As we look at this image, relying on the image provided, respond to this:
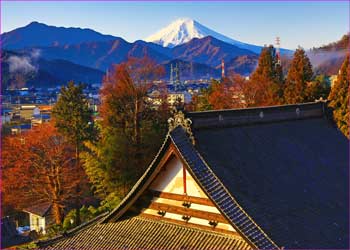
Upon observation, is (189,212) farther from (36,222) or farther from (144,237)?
(36,222)

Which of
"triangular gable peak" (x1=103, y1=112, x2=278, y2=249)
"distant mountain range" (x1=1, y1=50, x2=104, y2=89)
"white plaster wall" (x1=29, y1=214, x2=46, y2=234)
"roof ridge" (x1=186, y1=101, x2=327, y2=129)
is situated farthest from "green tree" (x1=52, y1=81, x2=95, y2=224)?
"distant mountain range" (x1=1, y1=50, x2=104, y2=89)

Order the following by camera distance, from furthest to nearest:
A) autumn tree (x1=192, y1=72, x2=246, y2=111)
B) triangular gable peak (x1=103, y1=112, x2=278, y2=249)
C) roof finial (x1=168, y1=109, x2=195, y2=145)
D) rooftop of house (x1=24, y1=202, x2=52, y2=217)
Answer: autumn tree (x1=192, y1=72, x2=246, y2=111) → rooftop of house (x1=24, y1=202, x2=52, y2=217) → roof finial (x1=168, y1=109, x2=195, y2=145) → triangular gable peak (x1=103, y1=112, x2=278, y2=249)

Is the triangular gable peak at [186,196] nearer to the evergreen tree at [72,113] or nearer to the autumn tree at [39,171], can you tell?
the autumn tree at [39,171]

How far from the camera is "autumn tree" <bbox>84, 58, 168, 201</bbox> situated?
22719 millimetres

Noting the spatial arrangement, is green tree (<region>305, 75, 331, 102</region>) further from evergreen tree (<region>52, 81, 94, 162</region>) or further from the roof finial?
the roof finial

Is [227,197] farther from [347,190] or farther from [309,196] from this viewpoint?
[347,190]

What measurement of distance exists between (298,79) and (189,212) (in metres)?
24.2

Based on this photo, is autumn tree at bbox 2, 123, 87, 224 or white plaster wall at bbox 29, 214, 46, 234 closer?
autumn tree at bbox 2, 123, 87, 224

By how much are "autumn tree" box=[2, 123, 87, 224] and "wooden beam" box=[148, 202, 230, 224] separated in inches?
531

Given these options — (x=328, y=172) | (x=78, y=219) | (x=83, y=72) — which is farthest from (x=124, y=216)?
(x=83, y=72)

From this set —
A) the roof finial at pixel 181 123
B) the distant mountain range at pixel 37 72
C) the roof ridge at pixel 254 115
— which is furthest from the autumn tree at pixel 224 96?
the distant mountain range at pixel 37 72

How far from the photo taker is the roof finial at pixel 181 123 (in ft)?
30.8

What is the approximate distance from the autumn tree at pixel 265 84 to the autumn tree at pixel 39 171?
16.1m

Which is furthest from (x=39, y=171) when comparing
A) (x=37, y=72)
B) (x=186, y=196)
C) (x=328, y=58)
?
(x=37, y=72)
